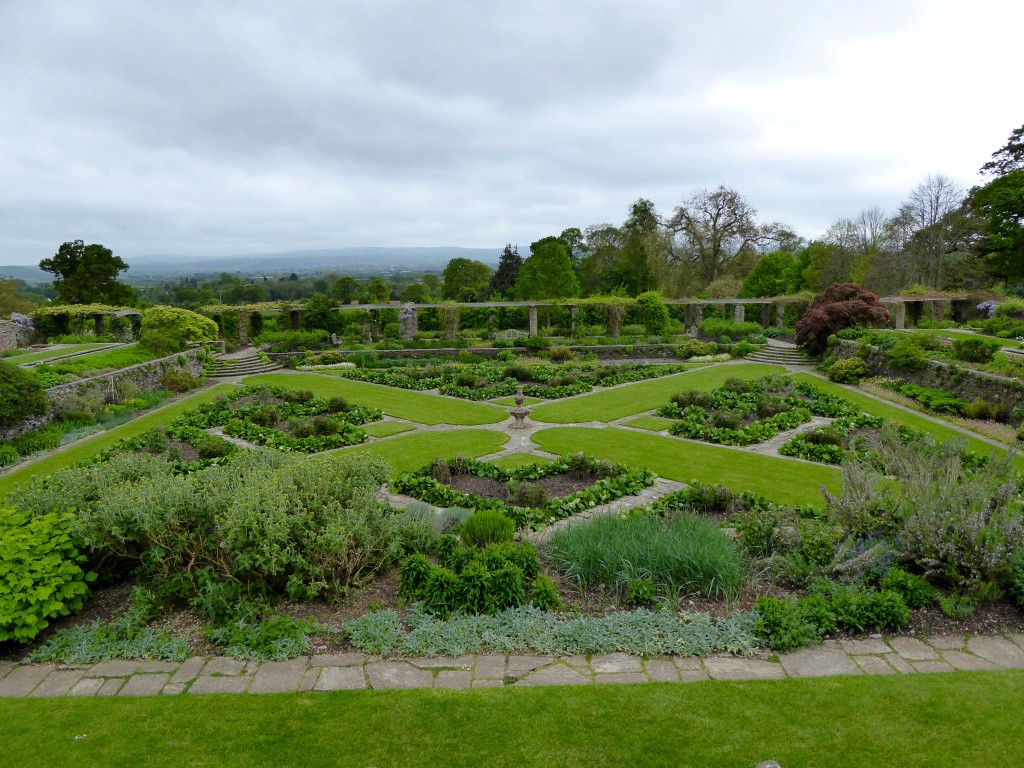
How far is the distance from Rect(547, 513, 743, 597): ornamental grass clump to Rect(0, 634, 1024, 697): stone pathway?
0.90m

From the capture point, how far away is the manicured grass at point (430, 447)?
10820 mm

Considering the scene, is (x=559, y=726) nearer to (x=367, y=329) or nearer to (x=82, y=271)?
(x=367, y=329)

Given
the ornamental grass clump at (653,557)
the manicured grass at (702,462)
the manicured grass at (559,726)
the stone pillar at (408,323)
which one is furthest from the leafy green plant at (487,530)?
the stone pillar at (408,323)

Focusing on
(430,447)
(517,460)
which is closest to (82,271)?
(430,447)

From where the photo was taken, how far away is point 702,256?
Result: 40.3 m

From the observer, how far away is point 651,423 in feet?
44.4

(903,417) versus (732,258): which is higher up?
(732,258)

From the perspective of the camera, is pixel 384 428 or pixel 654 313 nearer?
pixel 384 428

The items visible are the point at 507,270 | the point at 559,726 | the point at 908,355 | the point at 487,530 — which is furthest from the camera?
the point at 507,270

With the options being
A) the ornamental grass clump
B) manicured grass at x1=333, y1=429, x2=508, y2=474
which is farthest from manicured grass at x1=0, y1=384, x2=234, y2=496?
the ornamental grass clump

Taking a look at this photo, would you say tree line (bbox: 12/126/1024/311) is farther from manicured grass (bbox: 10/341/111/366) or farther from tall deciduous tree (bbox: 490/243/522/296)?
manicured grass (bbox: 10/341/111/366)

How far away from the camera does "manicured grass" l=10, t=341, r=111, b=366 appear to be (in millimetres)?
17672

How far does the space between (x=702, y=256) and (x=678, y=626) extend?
38920mm

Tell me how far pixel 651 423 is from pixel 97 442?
12.0 metres
